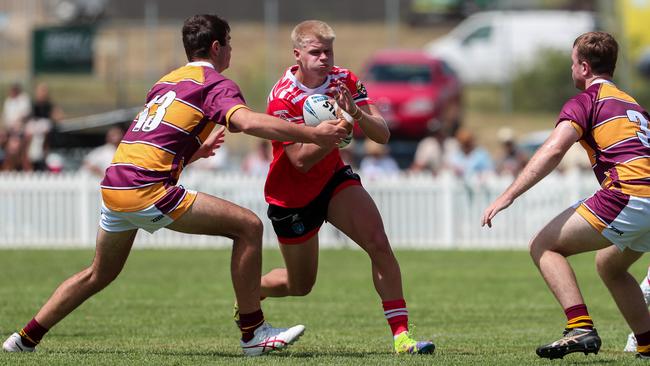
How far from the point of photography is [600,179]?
739 cm

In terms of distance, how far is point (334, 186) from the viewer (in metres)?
8.08

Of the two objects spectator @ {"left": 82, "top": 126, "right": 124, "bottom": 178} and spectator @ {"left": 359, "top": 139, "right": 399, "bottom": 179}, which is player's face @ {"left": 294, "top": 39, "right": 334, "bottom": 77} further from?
spectator @ {"left": 82, "top": 126, "right": 124, "bottom": 178}

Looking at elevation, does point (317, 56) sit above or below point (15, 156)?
above

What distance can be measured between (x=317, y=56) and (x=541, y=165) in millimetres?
1604

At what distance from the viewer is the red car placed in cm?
2461

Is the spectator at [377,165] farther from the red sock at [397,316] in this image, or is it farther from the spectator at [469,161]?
the red sock at [397,316]

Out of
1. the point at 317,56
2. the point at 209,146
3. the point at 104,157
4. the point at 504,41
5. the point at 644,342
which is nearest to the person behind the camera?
the point at 644,342

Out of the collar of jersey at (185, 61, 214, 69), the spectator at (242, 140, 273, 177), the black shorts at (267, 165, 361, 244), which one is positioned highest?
the collar of jersey at (185, 61, 214, 69)

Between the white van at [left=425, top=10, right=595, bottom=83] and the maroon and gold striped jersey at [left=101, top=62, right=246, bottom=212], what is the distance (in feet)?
77.0

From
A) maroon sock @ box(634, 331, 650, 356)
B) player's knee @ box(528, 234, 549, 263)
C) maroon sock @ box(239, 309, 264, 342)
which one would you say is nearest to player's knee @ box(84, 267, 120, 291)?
maroon sock @ box(239, 309, 264, 342)

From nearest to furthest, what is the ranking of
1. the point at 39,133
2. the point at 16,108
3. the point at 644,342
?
the point at 644,342 → the point at 39,133 → the point at 16,108

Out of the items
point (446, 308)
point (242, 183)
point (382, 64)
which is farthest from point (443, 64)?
point (446, 308)

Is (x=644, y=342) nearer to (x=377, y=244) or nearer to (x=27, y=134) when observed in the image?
(x=377, y=244)

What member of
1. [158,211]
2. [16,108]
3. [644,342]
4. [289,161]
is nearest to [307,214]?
[289,161]
